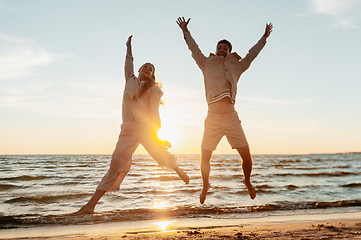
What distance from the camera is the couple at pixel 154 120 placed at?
4.67m

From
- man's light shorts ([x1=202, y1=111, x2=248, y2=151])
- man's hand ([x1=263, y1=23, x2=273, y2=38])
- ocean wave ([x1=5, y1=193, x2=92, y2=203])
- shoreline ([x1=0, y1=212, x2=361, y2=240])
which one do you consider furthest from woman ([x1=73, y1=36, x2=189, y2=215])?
ocean wave ([x1=5, y1=193, x2=92, y2=203])

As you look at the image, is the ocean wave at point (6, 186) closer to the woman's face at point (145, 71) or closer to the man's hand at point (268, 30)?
the woman's face at point (145, 71)

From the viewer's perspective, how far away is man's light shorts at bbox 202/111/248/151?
471 cm

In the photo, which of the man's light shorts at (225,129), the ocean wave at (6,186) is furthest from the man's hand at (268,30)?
the ocean wave at (6,186)

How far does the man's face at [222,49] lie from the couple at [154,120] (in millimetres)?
122

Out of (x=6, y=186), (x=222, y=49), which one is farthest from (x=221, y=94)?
(x=6, y=186)

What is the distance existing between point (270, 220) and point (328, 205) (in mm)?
3979

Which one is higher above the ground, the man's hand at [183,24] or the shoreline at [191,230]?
the man's hand at [183,24]

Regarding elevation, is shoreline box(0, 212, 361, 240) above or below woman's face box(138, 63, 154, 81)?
below

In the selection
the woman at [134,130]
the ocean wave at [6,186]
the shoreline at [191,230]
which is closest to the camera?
the woman at [134,130]

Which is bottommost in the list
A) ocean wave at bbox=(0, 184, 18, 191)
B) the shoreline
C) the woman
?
ocean wave at bbox=(0, 184, 18, 191)

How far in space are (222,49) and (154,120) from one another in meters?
1.78

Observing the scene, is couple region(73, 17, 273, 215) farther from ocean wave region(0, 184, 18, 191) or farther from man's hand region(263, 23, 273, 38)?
ocean wave region(0, 184, 18, 191)

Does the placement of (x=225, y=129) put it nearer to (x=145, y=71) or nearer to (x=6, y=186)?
(x=145, y=71)
